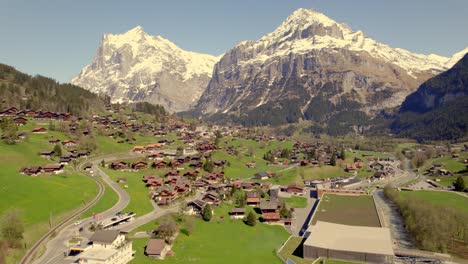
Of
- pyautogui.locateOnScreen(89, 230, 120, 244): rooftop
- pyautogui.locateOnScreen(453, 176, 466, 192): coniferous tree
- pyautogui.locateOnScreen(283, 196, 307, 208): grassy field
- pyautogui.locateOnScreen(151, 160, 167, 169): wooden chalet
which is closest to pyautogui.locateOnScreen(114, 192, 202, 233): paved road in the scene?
pyautogui.locateOnScreen(89, 230, 120, 244): rooftop

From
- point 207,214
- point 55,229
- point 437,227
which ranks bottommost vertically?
point 437,227

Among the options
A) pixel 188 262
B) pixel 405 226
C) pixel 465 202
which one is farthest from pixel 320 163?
pixel 188 262

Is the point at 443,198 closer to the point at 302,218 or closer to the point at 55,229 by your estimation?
the point at 302,218

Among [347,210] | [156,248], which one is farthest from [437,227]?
[156,248]

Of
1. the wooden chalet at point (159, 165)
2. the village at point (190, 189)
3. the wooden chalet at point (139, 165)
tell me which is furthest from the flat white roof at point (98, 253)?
the wooden chalet at point (159, 165)

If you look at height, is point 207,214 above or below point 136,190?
Result: below

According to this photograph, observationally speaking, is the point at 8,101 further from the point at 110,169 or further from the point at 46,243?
the point at 46,243
